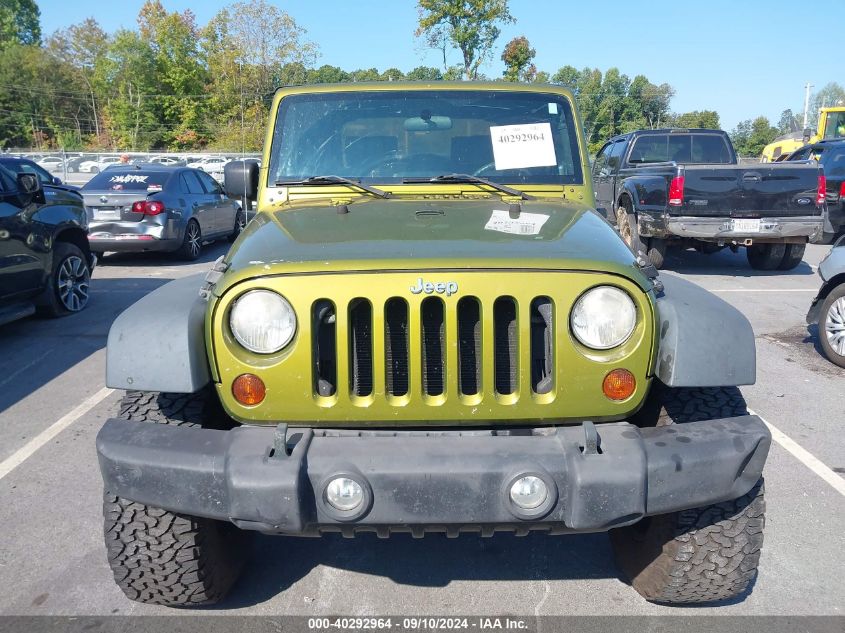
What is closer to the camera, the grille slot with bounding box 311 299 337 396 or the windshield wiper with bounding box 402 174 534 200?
the grille slot with bounding box 311 299 337 396

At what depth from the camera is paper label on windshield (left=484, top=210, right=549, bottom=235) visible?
2.79 metres

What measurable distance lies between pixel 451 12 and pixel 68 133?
45691mm

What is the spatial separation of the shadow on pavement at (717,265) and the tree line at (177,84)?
2893 centimetres

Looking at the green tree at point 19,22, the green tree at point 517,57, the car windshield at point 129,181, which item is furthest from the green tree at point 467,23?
the green tree at point 19,22

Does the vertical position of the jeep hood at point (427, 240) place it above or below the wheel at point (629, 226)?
above

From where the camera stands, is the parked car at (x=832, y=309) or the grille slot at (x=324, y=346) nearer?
the grille slot at (x=324, y=346)

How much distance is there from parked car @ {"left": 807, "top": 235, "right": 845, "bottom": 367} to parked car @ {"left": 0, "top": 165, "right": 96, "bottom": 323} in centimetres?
691

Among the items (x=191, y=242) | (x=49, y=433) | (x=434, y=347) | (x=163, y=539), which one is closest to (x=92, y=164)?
(x=191, y=242)

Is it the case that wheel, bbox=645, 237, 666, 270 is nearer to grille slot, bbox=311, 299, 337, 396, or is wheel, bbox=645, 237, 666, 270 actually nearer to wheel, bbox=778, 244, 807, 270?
wheel, bbox=778, 244, 807, 270

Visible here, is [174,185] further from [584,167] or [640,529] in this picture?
[640,529]

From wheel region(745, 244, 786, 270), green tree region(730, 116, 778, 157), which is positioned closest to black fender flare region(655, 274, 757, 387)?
wheel region(745, 244, 786, 270)

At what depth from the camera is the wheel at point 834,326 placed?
5.99 m

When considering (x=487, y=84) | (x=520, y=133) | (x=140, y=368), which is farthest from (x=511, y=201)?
(x=140, y=368)

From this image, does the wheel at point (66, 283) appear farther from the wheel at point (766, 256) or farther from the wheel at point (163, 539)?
the wheel at point (766, 256)
